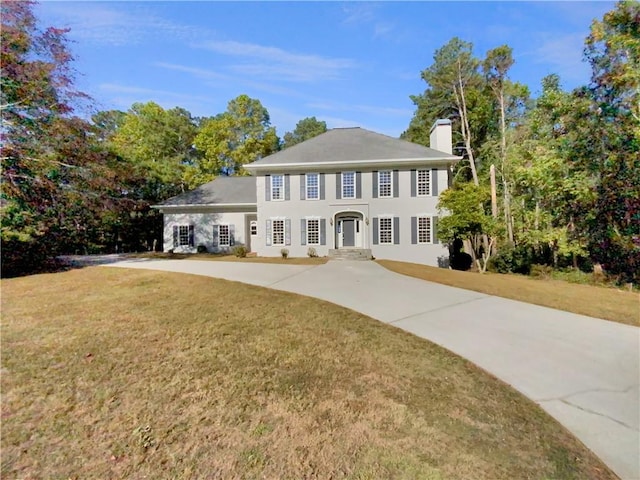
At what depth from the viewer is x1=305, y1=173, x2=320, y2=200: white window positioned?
1800 centimetres

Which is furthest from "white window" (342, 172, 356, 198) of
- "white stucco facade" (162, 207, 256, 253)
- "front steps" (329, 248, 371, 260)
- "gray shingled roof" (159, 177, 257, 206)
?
"white stucco facade" (162, 207, 256, 253)

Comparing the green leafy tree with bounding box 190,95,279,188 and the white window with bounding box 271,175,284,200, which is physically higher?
the green leafy tree with bounding box 190,95,279,188

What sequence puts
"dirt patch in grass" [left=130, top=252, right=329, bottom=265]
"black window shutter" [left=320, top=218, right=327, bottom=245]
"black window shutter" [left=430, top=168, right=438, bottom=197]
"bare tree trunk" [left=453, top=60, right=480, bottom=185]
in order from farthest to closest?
"bare tree trunk" [left=453, top=60, right=480, bottom=185] < "black window shutter" [left=320, top=218, right=327, bottom=245] < "black window shutter" [left=430, top=168, right=438, bottom=197] < "dirt patch in grass" [left=130, top=252, right=329, bottom=265]

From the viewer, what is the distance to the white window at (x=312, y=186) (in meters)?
18.0

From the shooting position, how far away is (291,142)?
1897 inches

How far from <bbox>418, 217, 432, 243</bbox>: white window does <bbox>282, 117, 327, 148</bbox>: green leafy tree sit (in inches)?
1272

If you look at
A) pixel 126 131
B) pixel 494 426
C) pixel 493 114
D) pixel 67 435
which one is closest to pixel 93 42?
pixel 67 435

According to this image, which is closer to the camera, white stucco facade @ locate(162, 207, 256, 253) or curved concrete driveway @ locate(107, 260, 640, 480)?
curved concrete driveway @ locate(107, 260, 640, 480)

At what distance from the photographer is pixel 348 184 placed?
17.8 metres

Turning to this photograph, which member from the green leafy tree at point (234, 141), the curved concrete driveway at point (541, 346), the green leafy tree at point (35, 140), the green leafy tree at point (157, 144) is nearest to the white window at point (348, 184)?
the curved concrete driveway at point (541, 346)

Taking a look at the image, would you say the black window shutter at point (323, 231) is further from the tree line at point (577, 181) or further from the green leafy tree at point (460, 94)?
the green leafy tree at point (460, 94)

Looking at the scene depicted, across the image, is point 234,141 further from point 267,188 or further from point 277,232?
point 277,232

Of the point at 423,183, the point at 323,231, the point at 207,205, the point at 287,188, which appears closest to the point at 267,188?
the point at 287,188

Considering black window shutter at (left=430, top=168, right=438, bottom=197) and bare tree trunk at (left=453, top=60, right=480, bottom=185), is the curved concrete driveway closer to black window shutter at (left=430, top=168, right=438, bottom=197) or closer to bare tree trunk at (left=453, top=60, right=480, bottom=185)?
black window shutter at (left=430, top=168, right=438, bottom=197)
